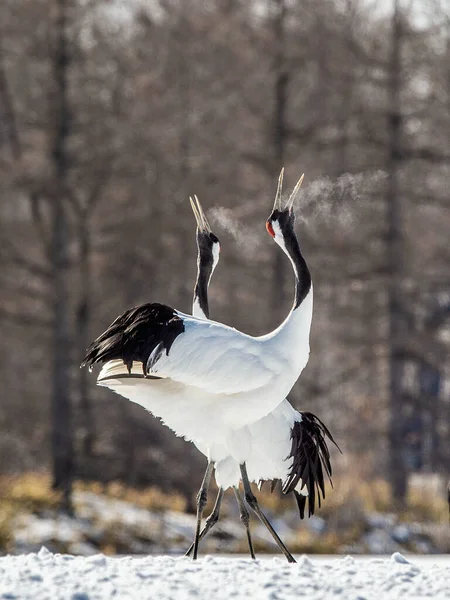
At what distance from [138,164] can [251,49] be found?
2.80m

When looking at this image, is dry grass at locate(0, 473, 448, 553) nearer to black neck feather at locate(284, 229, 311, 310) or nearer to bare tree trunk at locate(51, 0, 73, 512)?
bare tree trunk at locate(51, 0, 73, 512)

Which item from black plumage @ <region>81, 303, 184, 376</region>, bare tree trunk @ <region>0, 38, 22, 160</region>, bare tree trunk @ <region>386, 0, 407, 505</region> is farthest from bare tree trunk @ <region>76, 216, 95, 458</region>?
black plumage @ <region>81, 303, 184, 376</region>

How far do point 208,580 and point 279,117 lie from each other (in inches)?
561

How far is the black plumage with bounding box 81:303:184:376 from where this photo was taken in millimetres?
7730

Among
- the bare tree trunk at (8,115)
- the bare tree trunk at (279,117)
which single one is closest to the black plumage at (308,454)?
the bare tree trunk at (279,117)

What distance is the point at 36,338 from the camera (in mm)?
20984

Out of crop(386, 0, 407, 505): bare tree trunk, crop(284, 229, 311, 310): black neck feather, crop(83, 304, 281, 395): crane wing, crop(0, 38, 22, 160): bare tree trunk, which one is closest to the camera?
crop(83, 304, 281, 395): crane wing

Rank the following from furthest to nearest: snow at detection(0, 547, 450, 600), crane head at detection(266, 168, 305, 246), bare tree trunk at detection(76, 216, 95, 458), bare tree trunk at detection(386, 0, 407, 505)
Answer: bare tree trunk at detection(76, 216, 95, 458) → bare tree trunk at detection(386, 0, 407, 505) → crane head at detection(266, 168, 305, 246) → snow at detection(0, 547, 450, 600)

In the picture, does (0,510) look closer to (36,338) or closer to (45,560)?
(36,338)

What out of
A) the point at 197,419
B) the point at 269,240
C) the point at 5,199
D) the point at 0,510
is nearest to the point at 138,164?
the point at 269,240

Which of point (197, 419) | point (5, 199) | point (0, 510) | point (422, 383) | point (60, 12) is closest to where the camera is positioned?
point (197, 419)

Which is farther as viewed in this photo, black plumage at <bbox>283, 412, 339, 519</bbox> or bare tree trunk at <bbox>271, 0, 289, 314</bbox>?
bare tree trunk at <bbox>271, 0, 289, 314</bbox>

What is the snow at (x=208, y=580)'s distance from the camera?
20.1 ft

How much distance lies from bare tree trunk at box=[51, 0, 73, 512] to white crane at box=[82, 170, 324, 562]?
9.61 meters
